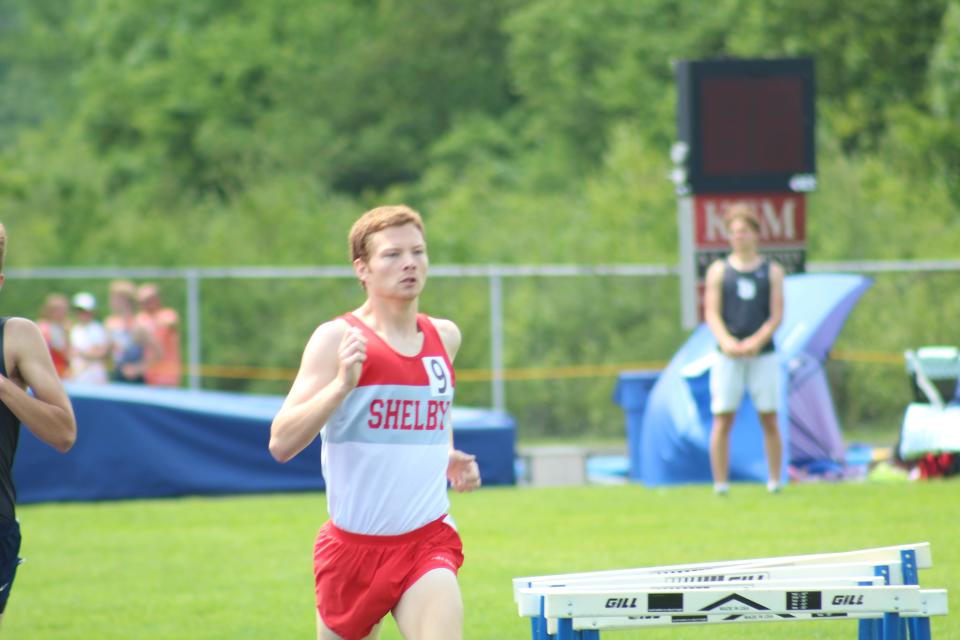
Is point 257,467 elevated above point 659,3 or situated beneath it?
situated beneath

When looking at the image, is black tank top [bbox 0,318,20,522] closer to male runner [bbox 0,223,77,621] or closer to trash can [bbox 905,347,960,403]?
male runner [bbox 0,223,77,621]

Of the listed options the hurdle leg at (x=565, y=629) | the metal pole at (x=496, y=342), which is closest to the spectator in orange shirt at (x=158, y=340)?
the metal pole at (x=496, y=342)

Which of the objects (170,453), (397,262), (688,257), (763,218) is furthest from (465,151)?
(397,262)

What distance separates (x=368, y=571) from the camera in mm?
5188

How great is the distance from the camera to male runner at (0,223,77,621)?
5102 millimetres

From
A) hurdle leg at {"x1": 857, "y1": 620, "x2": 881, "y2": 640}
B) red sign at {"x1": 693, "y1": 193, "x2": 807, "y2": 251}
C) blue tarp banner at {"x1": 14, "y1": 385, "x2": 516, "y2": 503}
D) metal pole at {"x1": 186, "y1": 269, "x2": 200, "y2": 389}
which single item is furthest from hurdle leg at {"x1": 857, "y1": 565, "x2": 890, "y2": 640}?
metal pole at {"x1": 186, "y1": 269, "x2": 200, "y2": 389}

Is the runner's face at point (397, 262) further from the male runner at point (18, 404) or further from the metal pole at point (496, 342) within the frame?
the metal pole at point (496, 342)

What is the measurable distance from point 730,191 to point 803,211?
74 centimetres

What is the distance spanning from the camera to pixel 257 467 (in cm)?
1495

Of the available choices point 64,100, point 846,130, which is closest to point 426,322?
point 846,130

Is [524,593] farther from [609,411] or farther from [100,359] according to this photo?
[609,411]

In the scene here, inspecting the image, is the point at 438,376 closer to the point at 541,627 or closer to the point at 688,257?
the point at 541,627

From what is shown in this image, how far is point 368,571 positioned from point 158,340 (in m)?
14.3

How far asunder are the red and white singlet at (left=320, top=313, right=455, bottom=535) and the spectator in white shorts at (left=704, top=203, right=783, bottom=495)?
7329 millimetres
